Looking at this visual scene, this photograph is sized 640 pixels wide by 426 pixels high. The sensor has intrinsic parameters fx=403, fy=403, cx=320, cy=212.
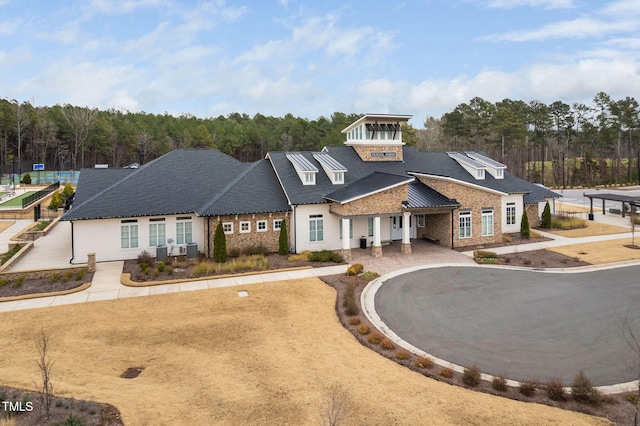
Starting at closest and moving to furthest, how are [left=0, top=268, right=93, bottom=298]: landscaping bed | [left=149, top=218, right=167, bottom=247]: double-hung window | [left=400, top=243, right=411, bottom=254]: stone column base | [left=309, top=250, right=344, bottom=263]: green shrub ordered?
[left=0, top=268, right=93, bottom=298]: landscaping bed
[left=309, top=250, right=344, bottom=263]: green shrub
[left=149, top=218, right=167, bottom=247]: double-hung window
[left=400, top=243, right=411, bottom=254]: stone column base

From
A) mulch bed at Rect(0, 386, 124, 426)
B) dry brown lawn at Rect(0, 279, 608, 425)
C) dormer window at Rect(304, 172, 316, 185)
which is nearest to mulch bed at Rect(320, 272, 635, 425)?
dry brown lawn at Rect(0, 279, 608, 425)

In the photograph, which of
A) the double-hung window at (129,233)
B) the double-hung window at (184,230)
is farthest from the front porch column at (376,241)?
the double-hung window at (129,233)

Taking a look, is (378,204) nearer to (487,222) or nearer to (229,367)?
(487,222)

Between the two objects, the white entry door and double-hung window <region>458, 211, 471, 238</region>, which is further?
the white entry door

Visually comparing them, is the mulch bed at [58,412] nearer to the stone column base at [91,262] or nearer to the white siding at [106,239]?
the stone column base at [91,262]

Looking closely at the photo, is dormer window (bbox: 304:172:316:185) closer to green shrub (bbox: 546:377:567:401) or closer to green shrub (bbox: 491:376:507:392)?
green shrub (bbox: 491:376:507:392)

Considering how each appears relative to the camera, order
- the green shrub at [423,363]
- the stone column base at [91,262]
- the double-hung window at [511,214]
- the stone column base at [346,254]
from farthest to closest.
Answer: the double-hung window at [511,214]
the stone column base at [346,254]
the stone column base at [91,262]
the green shrub at [423,363]
